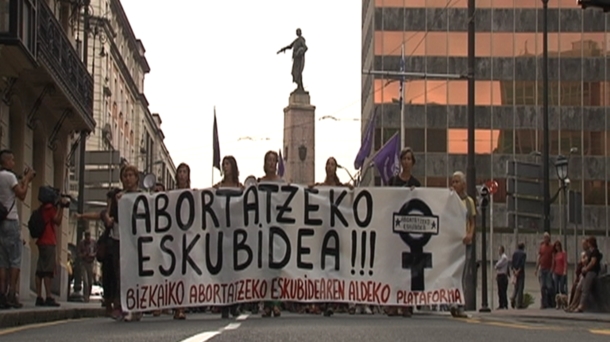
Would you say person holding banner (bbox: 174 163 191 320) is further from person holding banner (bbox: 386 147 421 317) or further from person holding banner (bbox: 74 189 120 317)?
person holding banner (bbox: 386 147 421 317)

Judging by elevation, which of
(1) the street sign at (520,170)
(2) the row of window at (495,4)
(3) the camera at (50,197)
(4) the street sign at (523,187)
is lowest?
(3) the camera at (50,197)

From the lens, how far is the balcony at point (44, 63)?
73.2ft

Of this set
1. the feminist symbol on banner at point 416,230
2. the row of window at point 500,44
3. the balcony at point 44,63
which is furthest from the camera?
the row of window at point 500,44

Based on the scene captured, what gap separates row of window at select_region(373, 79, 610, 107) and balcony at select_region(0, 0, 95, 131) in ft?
115

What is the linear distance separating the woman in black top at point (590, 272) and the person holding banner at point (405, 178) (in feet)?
33.3

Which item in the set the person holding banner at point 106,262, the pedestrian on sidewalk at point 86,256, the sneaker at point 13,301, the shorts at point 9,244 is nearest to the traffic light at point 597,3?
the person holding banner at point 106,262

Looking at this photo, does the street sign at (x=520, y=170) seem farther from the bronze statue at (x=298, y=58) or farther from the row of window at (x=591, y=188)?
the row of window at (x=591, y=188)

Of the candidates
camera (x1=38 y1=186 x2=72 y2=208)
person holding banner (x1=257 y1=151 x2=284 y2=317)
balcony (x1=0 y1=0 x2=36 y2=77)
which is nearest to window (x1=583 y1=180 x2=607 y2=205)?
balcony (x1=0 y1=0 x2=36 y2=77)

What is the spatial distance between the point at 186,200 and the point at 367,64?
201 ft

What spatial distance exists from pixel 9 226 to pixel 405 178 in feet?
16.1

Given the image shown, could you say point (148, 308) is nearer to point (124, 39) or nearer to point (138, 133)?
point (124, 39)

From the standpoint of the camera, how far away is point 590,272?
1037 inches

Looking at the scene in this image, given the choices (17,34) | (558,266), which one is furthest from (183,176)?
(558,266)

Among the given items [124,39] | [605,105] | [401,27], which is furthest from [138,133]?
[605,105]
